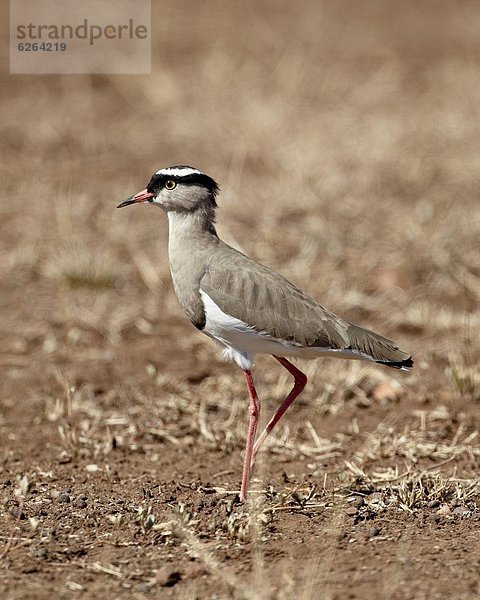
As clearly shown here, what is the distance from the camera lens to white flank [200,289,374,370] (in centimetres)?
514

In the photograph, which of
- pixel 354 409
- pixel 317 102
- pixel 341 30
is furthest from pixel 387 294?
pixel 341 30

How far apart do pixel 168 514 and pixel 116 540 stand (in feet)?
1.15

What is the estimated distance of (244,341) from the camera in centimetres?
520

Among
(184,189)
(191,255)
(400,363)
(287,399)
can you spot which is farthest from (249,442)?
(184,189)

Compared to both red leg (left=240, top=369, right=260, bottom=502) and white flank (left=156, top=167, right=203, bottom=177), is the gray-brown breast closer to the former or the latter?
red leg (left=240, top=369, right=260, bottom=502)

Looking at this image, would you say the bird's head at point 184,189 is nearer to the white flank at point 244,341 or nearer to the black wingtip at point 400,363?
the white flank at point 244,341

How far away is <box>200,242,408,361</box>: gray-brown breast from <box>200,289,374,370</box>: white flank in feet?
0.09

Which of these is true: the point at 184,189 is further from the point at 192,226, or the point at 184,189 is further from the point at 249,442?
the point at 249,442

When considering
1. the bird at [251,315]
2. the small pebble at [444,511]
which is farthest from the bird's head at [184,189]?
the small pebble at [444,511]

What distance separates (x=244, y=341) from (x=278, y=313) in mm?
223

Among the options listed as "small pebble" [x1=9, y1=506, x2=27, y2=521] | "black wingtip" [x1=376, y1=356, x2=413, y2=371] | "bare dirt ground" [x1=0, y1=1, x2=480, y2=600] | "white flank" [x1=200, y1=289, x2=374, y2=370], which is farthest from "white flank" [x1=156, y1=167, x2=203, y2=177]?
"small pebble" [x1=9, y1=506, x2=27, y2=521]

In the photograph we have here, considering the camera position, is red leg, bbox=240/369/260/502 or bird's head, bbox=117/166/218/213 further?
bird's head, bbox=117/166/218/213

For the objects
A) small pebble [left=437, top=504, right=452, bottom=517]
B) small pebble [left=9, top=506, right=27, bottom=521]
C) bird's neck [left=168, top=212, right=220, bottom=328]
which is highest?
bird's neck [left=168, top=212, right=220, bottom=328]

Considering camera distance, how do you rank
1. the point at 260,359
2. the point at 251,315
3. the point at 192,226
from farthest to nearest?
the point at 260,359 → the point at 192,226 → the point at 251,315
